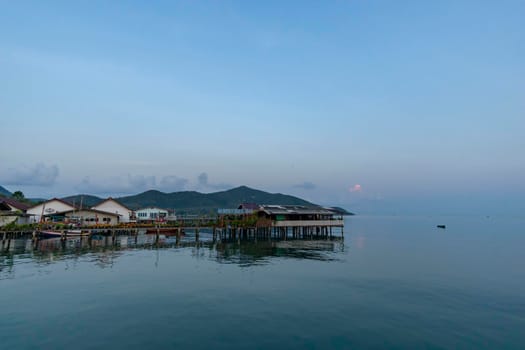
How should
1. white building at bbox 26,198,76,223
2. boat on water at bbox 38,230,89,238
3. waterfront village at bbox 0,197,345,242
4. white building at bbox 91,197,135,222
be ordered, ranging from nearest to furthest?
1. boat on water at bbox 38,230,89,238
2. waterfront village at bbox 0,197,345,242
3. white building at bbox 26,198,76,223
4. white building at bbox 91,197,135,222

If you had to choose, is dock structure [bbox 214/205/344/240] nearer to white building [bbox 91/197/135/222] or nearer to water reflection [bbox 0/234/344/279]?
water reflection [bbox 0/234/344/279]

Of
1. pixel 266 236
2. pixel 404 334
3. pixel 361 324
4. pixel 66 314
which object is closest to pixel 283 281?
pixel 361 324

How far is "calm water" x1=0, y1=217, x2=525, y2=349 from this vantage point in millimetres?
14648

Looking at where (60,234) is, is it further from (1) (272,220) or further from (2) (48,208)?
(1) (272,220)

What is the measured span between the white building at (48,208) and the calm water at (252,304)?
103ft

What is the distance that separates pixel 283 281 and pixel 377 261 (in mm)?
18641

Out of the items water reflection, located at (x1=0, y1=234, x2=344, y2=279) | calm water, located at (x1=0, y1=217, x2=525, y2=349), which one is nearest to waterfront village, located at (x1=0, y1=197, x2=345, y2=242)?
water reflection, located at (x1=0, y1=234, x2=344, y2=279)

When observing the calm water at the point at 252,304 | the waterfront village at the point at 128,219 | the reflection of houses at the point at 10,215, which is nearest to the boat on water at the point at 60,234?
the waterfront village at the point at 128,219

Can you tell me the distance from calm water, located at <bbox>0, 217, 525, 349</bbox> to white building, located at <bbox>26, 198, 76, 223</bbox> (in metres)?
31.4

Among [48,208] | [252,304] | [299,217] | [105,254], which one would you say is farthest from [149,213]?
[252,304]

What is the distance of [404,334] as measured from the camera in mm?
15508

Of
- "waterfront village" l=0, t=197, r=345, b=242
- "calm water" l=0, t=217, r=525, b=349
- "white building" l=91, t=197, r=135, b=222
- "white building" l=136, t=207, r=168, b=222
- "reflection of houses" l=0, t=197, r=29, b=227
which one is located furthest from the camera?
"white building" l=136, t=207, r=168, b=222

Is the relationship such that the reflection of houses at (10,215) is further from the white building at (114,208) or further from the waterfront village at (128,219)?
the white building at (114,208)

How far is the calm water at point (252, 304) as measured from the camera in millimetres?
14648
